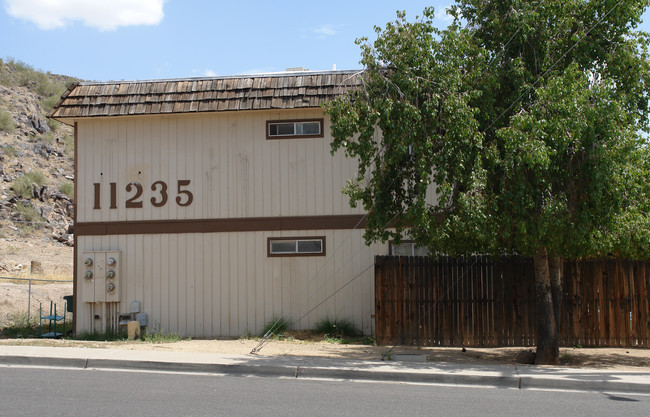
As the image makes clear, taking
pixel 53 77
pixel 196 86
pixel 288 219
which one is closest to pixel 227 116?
pixel 196 86

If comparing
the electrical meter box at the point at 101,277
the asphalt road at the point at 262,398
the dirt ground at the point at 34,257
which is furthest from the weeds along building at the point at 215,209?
the dirt ground at the point at 34,257

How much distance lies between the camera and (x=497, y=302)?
1382 cm

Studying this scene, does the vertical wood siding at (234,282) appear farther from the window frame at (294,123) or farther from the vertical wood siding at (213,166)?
the window frame at (294,123)

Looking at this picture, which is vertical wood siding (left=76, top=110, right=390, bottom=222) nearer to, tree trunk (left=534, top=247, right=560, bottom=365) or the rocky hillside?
tree trunk (left=534, top=247, right=560, bottom=365)

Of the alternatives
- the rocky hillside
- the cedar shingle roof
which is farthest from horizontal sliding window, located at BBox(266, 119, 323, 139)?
the rocky hillside

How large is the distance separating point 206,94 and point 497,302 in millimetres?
8131

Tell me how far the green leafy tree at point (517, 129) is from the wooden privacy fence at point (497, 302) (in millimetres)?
1582

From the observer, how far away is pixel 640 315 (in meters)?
13.6

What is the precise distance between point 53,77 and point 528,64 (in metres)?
56.3

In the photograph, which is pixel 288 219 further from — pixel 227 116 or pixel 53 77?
pixel 53 77

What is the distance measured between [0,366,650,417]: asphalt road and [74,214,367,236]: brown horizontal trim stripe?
5.52 meters

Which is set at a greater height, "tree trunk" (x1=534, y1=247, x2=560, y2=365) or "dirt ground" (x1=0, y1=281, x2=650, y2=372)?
"tree trunk" (x1=534, y1=247, x2=560, y2=365)

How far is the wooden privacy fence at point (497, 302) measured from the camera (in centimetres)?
1366

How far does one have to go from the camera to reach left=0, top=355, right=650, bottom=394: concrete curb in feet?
32.8
